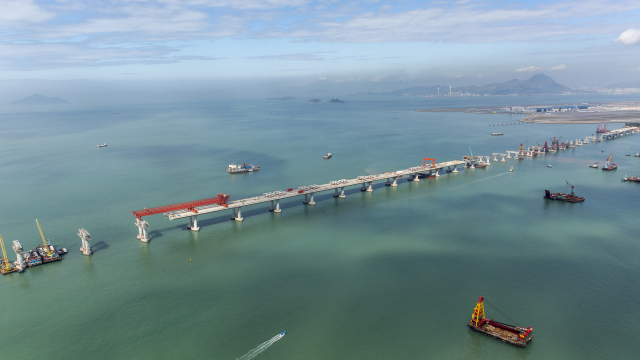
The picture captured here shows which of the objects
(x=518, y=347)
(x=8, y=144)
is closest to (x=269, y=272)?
(x=518, y=347)

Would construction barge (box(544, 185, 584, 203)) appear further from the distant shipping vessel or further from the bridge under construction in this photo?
the distant shipping vessel

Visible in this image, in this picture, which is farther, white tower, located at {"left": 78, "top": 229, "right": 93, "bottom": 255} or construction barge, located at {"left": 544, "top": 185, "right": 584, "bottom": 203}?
construction barge, located at {"left": 544, "top": 185, "right": 584, "bottom": 203}

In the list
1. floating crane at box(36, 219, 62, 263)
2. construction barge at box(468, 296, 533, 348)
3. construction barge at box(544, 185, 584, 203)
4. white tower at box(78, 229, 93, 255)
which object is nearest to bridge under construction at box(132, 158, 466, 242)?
white tower at box(78, 229, 93, 255)

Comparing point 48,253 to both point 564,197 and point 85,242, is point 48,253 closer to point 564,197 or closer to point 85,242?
point 85,242

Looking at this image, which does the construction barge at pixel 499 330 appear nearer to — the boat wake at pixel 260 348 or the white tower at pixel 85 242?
the boat wake at pixel 260 348

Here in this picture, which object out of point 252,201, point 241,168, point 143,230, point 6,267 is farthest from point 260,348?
point 241,168

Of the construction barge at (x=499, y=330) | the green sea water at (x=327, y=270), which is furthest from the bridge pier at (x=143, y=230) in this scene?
the construction barge at (x=499, y=330)
